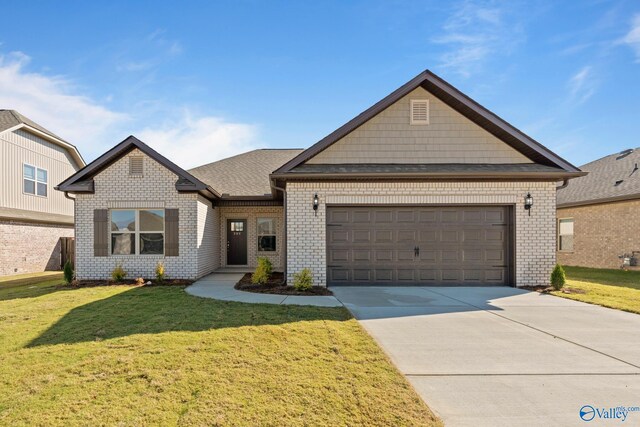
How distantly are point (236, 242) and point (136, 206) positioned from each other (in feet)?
14.8

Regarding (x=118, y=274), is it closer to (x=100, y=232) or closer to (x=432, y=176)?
(x=100, y=232)

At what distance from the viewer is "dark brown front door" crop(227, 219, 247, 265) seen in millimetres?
14117

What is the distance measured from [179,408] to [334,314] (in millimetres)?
3700

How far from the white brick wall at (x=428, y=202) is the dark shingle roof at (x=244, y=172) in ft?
12.8

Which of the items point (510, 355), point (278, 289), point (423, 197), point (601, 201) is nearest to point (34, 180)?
point (278, 289)

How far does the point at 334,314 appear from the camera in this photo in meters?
6.25

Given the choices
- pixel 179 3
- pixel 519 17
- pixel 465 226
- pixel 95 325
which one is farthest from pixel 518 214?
pixel 179 3

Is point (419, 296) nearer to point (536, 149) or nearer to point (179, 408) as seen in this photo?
point (536, 149)

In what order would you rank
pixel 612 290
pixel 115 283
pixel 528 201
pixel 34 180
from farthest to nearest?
pixel 34 180
pixel 115 283
pixel 528 201
pixel 612 290

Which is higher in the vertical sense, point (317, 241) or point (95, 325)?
point (317, 241)

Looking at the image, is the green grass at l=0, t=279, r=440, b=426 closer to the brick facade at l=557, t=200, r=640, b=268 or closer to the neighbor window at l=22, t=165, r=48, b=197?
the neighbor window at l=22, t=165, r=48, b=197

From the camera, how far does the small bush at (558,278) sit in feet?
29.0

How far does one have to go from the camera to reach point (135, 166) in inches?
422

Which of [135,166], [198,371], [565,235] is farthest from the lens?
[565,235]
